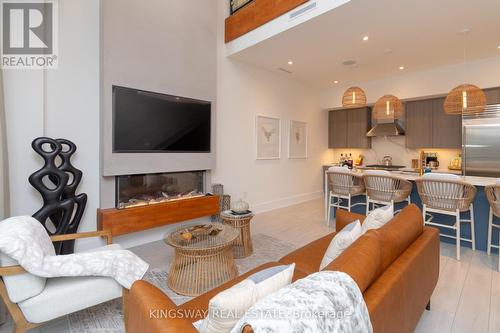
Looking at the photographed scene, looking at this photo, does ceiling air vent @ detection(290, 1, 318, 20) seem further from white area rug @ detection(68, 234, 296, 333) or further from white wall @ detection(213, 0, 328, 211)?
white area rug @ detection(68, 234, 296, 333)

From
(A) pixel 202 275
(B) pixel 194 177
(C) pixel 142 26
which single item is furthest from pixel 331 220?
(C) pixel 142 26

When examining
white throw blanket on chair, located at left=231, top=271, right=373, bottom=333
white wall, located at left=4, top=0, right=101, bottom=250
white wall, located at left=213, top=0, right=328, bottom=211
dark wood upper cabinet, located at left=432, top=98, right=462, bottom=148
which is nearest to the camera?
white throw blanket on chair, located at left=231, top=271, right=373, bottom=333

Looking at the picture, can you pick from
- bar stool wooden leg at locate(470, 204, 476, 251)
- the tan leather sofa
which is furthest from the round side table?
bar stool wooden leg at locate(470, 204, 476, 251)

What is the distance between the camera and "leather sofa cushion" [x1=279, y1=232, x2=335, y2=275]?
1.79m

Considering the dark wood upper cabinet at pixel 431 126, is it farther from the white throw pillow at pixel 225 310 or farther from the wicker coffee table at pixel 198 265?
the white throw pillow at pixel 225 310

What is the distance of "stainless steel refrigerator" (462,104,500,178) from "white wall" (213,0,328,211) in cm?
313

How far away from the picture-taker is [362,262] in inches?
43.4

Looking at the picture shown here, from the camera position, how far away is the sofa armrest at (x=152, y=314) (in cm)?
85

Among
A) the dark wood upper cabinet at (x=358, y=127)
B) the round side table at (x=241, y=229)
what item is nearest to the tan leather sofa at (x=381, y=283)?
the round side table at (x=241, y=229)

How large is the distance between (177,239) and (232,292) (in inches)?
60.9

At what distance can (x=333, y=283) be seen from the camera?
0.88 m

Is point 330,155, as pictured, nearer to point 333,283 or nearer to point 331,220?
point 331,220

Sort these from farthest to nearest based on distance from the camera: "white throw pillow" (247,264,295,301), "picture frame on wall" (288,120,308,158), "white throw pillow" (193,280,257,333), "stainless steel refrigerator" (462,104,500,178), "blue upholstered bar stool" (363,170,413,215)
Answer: "picture frame on wall" (288,120,308,158), "stainless steel refrigerator" (462,104,500,178), "blue upholstered bar stool" (363,170,413,215), "white throw pillow" (247,264,295,301), "white throw pillow" (193,280,257,333)

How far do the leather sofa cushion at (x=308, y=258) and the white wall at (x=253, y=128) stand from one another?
2.61 m
